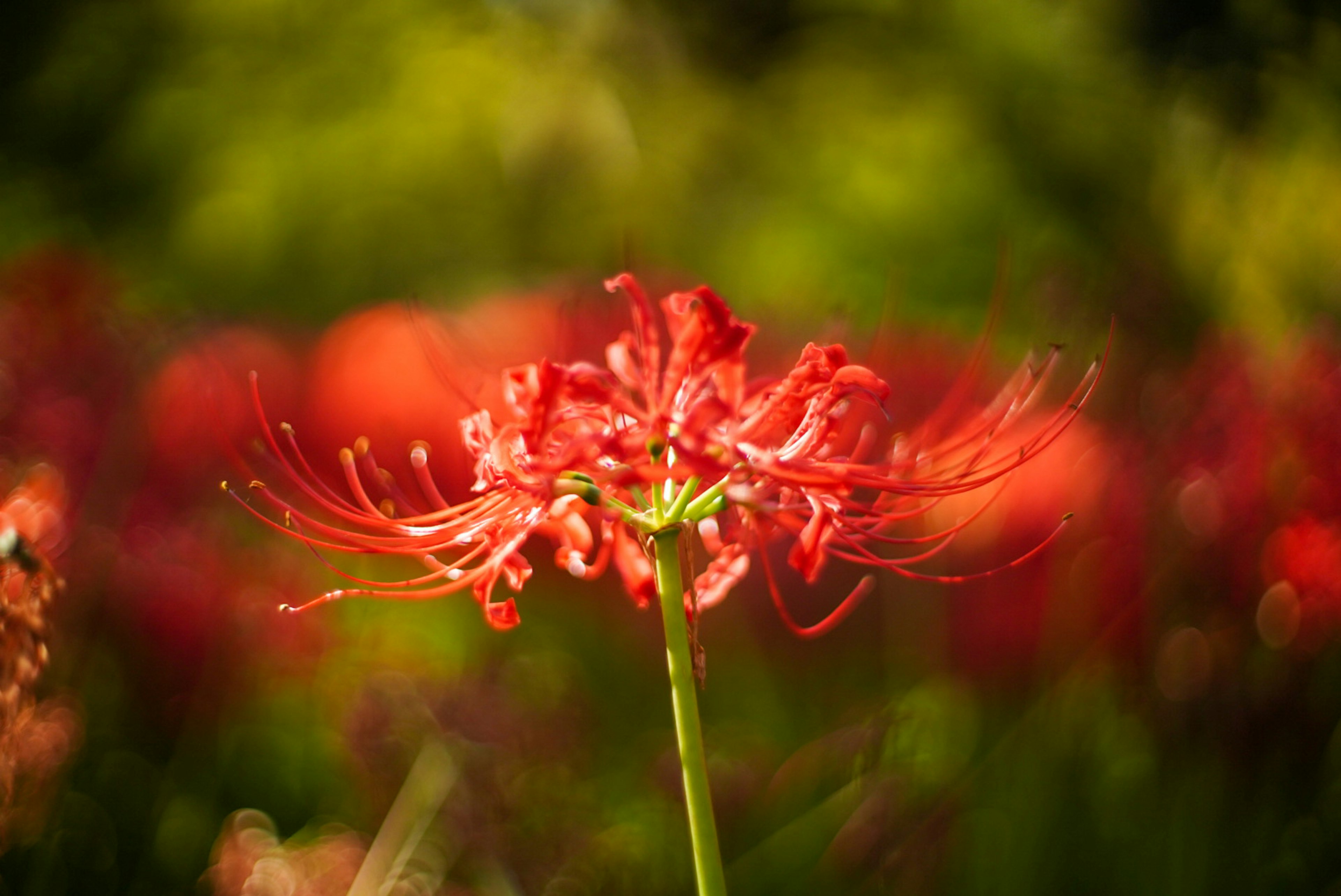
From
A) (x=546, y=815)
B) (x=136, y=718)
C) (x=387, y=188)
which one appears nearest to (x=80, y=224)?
(x=387, y=188)

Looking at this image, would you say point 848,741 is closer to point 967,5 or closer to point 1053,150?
point 1053,150

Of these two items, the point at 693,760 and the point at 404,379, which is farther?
the point at 404,379

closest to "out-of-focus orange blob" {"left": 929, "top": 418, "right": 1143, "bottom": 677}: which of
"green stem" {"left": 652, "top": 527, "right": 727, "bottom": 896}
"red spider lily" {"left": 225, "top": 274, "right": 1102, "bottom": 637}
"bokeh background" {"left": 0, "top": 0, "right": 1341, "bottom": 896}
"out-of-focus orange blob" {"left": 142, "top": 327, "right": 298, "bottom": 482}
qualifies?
"bokeh background" {"left": 0, "top": 0, "right": 1341, "bottom": 896}

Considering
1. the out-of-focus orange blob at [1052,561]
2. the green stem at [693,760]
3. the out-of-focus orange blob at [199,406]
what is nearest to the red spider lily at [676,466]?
the green stem at [693,760]

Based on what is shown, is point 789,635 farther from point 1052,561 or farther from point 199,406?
point 199,406

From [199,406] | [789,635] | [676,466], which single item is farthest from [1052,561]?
[199,406]

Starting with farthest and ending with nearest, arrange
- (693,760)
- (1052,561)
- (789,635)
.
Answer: (789,635) → (1052,561) → (693,760)
